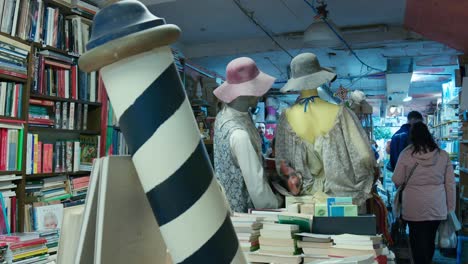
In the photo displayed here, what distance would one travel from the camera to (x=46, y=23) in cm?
363

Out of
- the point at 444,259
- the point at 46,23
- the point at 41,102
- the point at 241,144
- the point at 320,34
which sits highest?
the point at 320,34

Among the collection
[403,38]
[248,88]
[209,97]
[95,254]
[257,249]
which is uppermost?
[403,38]

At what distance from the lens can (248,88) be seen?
2.25 metres

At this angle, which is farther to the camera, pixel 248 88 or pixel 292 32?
pixel 292 32

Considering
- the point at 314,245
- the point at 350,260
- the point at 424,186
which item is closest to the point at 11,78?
the point at 314,245

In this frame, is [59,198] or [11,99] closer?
[11,99]

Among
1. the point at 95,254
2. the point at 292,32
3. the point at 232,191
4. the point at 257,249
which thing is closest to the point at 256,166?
the point at 232,191

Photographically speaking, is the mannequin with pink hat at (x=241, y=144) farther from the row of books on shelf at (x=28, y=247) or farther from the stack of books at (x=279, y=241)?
the row of books on shelf at (x=28, y=247)

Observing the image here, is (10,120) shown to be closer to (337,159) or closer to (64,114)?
(64,114)

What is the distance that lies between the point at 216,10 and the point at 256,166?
408cm

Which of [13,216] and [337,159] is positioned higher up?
[337,159]

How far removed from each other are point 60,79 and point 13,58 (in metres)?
0.61

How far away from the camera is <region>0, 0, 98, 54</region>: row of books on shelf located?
3260 mm

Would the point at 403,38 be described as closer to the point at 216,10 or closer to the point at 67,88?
the point at 216,10
